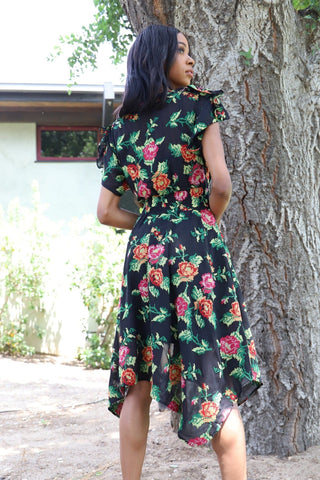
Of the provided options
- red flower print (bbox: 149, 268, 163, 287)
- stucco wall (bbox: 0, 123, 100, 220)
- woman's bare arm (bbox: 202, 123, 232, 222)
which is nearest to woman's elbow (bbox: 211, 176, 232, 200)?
woman's bare arm (bbox: 202, 123, 232, 222)

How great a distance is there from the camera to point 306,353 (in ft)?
9.82

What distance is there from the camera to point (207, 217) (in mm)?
2189

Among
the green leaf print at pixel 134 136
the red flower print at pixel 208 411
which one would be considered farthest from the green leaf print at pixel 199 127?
the red flower print at pixel 208 411

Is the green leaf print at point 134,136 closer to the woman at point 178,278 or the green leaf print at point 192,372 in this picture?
the woman at point 178,278

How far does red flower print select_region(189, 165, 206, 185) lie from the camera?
2186 mm

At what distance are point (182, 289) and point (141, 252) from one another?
214 mm

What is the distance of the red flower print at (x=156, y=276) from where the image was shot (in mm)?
2119

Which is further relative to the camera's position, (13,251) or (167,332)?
(13,251)

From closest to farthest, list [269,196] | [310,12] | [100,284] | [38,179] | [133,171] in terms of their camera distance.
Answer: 1. [133,171]
2. [269,196]
3. [310,12]
4. [100,284]
5. [38,179]

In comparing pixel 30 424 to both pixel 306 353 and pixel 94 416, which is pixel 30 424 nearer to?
pixel 94 416

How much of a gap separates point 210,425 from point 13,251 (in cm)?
563

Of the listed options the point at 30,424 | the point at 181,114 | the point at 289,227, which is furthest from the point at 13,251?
the point at 181,114

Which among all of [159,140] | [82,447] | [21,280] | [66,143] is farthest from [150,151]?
[66,143]

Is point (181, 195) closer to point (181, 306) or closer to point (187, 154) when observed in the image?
point (187, 154)
